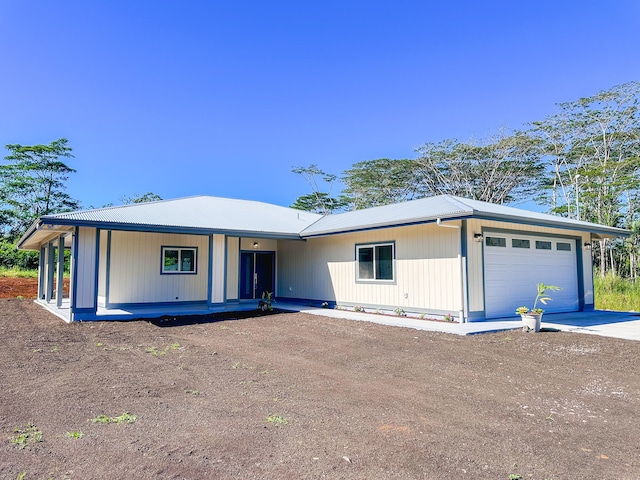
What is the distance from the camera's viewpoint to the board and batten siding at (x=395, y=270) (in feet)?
33.3

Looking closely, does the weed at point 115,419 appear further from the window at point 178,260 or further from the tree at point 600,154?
the tree at point 600,154

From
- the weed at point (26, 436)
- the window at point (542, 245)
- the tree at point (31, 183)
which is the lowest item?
the weed at point (26, 436)

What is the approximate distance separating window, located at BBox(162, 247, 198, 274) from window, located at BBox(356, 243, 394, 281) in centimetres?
569

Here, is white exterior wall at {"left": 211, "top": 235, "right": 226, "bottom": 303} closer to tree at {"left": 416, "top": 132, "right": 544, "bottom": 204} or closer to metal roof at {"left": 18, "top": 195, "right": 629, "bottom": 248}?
metal roof at {"left": 18, "top": 195, "right": 629, "bottom": 248}

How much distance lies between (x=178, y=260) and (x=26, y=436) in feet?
35.1

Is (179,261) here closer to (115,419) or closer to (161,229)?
(161,229)

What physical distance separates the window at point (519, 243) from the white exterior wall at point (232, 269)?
8497mm

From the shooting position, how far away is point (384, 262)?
38.7 ft

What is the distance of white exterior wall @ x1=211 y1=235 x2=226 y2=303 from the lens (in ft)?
41.2

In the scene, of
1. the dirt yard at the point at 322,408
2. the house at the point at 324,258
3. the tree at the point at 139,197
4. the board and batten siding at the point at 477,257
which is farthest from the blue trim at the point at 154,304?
the tree at the point at 139,197

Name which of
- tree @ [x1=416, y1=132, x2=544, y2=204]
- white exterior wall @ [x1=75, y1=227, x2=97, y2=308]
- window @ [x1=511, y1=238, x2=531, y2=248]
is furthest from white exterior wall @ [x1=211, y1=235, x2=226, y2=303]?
tree @ [x1=416, y1=132, x2=544, y2=204]

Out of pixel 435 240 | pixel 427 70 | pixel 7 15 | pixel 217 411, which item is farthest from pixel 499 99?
pixel 217 411

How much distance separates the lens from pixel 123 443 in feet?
10.3

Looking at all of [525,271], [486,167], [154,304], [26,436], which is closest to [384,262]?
[525,271]
